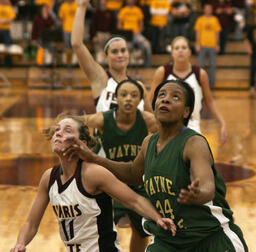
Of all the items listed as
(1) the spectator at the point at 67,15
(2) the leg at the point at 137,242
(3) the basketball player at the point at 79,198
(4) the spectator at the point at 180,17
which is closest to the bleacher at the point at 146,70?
(4) the spectator at the point at 180,17

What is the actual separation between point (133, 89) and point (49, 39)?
12.9 metres

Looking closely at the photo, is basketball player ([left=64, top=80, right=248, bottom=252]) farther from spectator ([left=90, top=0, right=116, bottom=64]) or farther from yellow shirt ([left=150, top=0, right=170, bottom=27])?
yellow shirt ([left=150, top=0, right=170, bottom=27])

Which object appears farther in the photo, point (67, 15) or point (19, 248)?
point (67, 15)

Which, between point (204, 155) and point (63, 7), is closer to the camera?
point (204, 155)

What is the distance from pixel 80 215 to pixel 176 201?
1.98ft

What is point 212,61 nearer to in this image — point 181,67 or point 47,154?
point 47,154

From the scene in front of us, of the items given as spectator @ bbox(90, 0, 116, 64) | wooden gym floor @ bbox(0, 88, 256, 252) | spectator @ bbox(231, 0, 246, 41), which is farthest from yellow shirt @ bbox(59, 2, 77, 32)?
spectator @ bbox(231, 0, 246, 41)

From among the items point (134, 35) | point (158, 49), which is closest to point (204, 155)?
point (134, 35)

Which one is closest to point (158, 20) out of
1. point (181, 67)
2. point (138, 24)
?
point (138, 24)

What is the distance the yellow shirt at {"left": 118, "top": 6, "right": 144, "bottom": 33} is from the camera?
57.6 ft

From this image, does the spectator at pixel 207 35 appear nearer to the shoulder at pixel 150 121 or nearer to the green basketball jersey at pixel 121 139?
the shoulder at pixel 150 121

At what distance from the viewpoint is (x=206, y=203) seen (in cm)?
330

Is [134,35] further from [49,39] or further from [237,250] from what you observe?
[237,250]

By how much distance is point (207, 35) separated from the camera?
17344 mm
